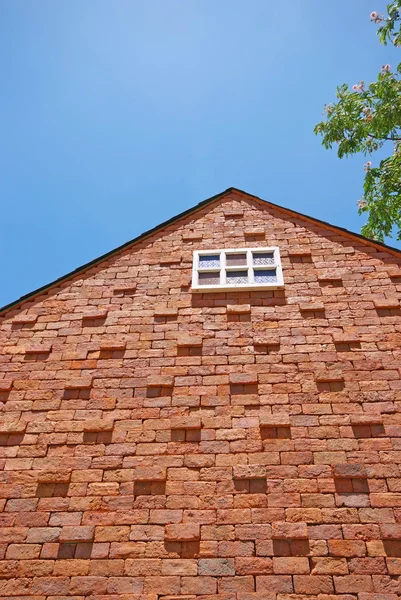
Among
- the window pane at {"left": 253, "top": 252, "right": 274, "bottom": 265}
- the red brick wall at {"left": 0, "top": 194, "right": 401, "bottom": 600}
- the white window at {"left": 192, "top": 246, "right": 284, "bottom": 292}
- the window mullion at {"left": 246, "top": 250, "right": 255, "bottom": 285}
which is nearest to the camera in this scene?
the red brick wall at {"left": 0, "top": 194, "right": 401, "bottom": 600}

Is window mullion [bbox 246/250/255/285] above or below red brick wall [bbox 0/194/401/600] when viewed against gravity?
above

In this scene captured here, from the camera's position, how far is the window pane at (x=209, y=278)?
5699 mm

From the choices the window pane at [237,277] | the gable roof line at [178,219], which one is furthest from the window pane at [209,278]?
the gable roof line at [178,219]

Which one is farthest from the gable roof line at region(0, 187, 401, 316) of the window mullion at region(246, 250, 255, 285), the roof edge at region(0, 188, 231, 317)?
the window mullion at region(246, 250, 255, 285)

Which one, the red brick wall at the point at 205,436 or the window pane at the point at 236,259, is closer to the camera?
the red brick wall at the point at 205,436

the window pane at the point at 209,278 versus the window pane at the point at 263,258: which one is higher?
the window pane at the point at 263,258

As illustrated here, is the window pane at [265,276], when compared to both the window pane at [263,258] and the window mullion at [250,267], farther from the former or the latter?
the window pane at [263,258]

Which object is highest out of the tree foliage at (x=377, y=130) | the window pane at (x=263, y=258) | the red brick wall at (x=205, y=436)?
the tree foliage at (x=377, y=130)

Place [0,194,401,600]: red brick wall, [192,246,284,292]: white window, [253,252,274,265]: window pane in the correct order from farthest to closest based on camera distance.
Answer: [253,252,274,265]: window pane → [192,246,284,292]: white window → [0,194,401,600]: red brick wall

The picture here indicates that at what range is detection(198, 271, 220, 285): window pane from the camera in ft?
18.7

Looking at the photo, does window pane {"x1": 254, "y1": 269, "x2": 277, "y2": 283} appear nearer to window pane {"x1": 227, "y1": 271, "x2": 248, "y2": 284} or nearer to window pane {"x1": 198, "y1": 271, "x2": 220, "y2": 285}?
window pane {"x1": 227, "y1": 271, "x2": 248, "y2": 284}

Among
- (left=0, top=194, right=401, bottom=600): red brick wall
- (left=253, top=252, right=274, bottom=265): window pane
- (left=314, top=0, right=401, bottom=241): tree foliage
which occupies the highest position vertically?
(left=314, top=0, right=401, bottom=241): tree foliage

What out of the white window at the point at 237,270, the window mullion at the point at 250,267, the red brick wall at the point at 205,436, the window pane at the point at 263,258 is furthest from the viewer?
the window pane at the point at 263,258

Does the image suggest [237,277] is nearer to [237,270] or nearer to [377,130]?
[237,270]
